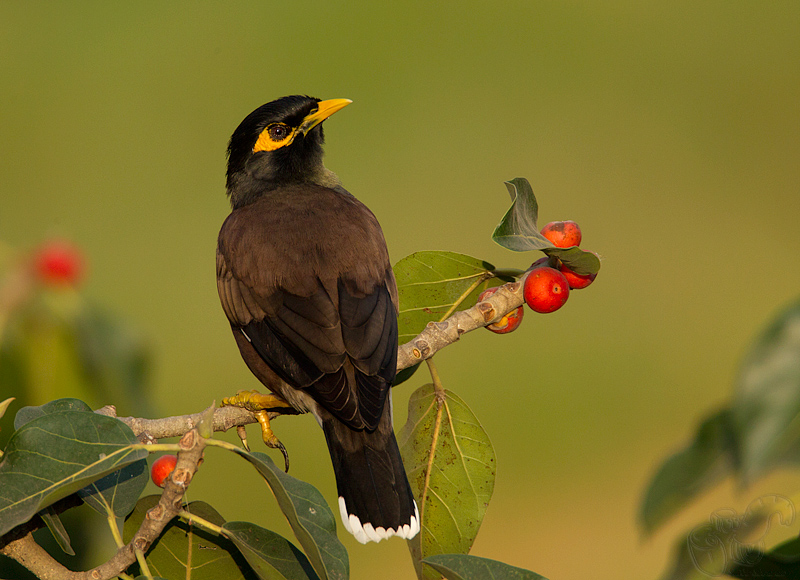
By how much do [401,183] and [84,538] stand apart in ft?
21.3

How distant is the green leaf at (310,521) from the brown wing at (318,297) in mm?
768

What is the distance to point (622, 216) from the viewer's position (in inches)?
307

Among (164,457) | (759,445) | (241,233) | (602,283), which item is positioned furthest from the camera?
(602,283)

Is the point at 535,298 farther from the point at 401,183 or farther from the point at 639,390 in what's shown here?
the point at 401,183

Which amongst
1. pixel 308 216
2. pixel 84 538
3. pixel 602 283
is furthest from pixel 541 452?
pixel 84 538

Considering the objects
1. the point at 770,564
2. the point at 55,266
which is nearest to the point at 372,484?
the point at 770,564

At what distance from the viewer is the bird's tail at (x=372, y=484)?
2.11 metres

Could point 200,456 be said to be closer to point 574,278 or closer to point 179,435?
point 179,435

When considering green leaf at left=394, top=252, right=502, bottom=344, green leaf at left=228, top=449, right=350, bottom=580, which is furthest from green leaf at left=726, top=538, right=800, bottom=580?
green leaf at left=394, top=252, right=502, bottom=344

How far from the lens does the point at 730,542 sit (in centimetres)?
140

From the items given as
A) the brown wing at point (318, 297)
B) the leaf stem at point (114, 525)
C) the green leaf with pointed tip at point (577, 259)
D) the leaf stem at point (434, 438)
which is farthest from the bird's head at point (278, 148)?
the leaf stem at point (114, 525)

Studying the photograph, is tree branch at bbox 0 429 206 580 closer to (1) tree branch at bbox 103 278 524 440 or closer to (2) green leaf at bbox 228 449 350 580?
(2) green leaf at bbox 228 449 350 580

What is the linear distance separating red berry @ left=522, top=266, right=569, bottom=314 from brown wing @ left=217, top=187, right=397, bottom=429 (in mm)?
417

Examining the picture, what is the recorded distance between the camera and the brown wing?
2227 mm
